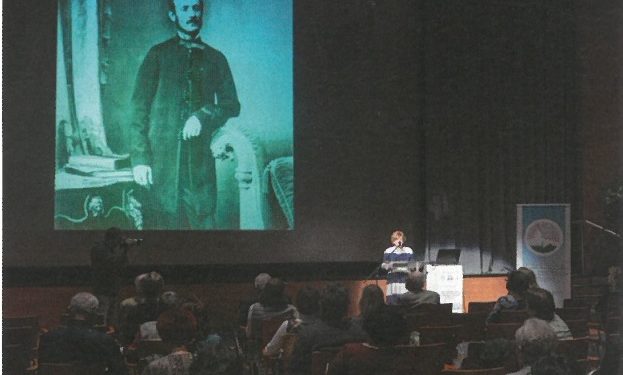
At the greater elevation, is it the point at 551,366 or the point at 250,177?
the point at 250,177

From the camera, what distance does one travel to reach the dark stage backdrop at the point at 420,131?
10.7 metres

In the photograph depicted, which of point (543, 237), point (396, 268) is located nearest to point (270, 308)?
point (396, 268)

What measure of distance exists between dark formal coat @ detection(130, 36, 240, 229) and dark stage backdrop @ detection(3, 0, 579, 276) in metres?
0.46

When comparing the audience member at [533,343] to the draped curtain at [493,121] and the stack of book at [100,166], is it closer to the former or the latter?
the stack of book at [100,166]

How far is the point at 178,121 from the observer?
977cm

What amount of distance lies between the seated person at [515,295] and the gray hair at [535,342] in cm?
201

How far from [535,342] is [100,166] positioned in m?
7.09

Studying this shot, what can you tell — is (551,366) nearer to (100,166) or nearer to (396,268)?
(396,268)

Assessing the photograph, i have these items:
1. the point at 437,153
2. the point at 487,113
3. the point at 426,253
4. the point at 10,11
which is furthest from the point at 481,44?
the point at 10,11

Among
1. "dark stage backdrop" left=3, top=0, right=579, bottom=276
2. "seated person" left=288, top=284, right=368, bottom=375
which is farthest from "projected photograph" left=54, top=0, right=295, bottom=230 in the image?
"seated person" left=288, top=284, right=368, bottom=375

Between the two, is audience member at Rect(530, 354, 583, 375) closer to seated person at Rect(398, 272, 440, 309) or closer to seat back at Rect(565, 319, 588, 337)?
seat back at Rect(565, 319, 588, 337)

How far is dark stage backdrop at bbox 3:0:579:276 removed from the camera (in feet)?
35.0

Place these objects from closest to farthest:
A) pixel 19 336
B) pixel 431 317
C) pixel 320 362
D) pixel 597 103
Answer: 1. pixel 320 362
2. pixel 19 336
3. pixel 431 317
4. pixel 597 103

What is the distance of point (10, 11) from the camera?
9328 millimetres
